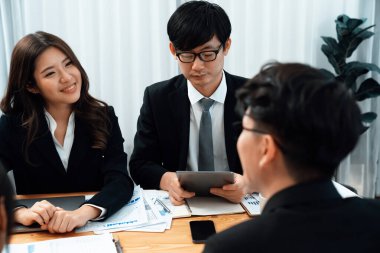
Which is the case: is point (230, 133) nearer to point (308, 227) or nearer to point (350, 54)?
point (308, 227)

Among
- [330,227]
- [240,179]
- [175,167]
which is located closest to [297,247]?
[330,227]

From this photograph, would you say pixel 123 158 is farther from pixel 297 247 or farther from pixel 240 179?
pixel 297 247

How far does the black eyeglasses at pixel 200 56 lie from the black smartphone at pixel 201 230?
0.78 m

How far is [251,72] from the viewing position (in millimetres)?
3250

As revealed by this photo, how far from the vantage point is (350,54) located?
3.09m

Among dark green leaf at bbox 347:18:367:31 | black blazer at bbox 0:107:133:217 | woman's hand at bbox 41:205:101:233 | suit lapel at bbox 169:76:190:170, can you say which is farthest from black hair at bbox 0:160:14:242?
dark green leaf at bbox 347:18:367:31

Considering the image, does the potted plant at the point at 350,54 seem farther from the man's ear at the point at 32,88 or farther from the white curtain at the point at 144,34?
the man's ear at the point at 32,88

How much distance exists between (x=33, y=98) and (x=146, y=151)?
600 millimetres

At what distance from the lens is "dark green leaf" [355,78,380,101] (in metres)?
3.10

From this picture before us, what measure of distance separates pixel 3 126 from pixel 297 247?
152cm

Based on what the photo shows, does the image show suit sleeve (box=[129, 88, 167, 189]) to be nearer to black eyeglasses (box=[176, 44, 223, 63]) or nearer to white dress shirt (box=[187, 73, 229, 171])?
white dress shirt (box=[187, 73, 229, 171])

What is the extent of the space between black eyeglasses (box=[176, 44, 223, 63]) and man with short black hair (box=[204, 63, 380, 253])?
1.00 metres

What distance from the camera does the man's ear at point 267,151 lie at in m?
0.81

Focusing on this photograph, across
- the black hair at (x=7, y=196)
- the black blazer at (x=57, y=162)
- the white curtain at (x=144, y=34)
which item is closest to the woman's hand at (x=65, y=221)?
the black blazer at (x=57, y=162)
